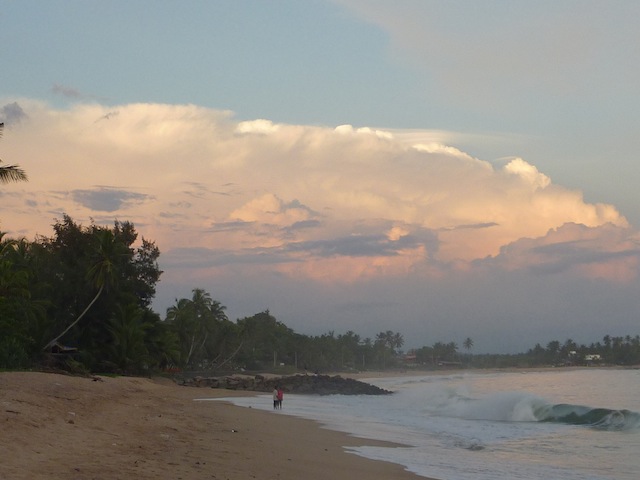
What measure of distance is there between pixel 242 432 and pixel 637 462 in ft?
39.0

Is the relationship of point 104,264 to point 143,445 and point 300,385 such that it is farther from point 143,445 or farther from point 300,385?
point 143,445

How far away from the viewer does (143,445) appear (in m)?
14.5

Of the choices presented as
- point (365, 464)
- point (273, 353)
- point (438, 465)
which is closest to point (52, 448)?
point (365, 464)

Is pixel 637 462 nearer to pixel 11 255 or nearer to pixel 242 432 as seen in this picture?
pixel 242 432

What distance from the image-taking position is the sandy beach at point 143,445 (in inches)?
435

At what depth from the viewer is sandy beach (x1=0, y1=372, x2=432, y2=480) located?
36.3 feet

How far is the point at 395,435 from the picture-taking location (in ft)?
84.0

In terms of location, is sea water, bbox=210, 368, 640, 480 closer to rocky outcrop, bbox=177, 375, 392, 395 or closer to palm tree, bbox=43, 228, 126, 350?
palm tree, bbox=43, 228, 126, 350

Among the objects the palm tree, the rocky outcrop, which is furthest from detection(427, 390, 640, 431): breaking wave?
the rocky outcrop

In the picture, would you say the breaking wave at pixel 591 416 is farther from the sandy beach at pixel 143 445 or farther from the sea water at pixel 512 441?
the sandy beach at pixel 143 445

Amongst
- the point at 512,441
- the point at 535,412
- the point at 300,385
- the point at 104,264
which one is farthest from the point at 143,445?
the point at 300,385

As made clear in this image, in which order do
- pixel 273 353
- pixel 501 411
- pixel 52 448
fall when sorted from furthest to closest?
pixel 273 353 < pixel 501 411 < pixel 52 448

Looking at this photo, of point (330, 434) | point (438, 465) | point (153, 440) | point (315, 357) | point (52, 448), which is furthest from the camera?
point (315, 357)

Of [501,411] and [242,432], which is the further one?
[501,411]
